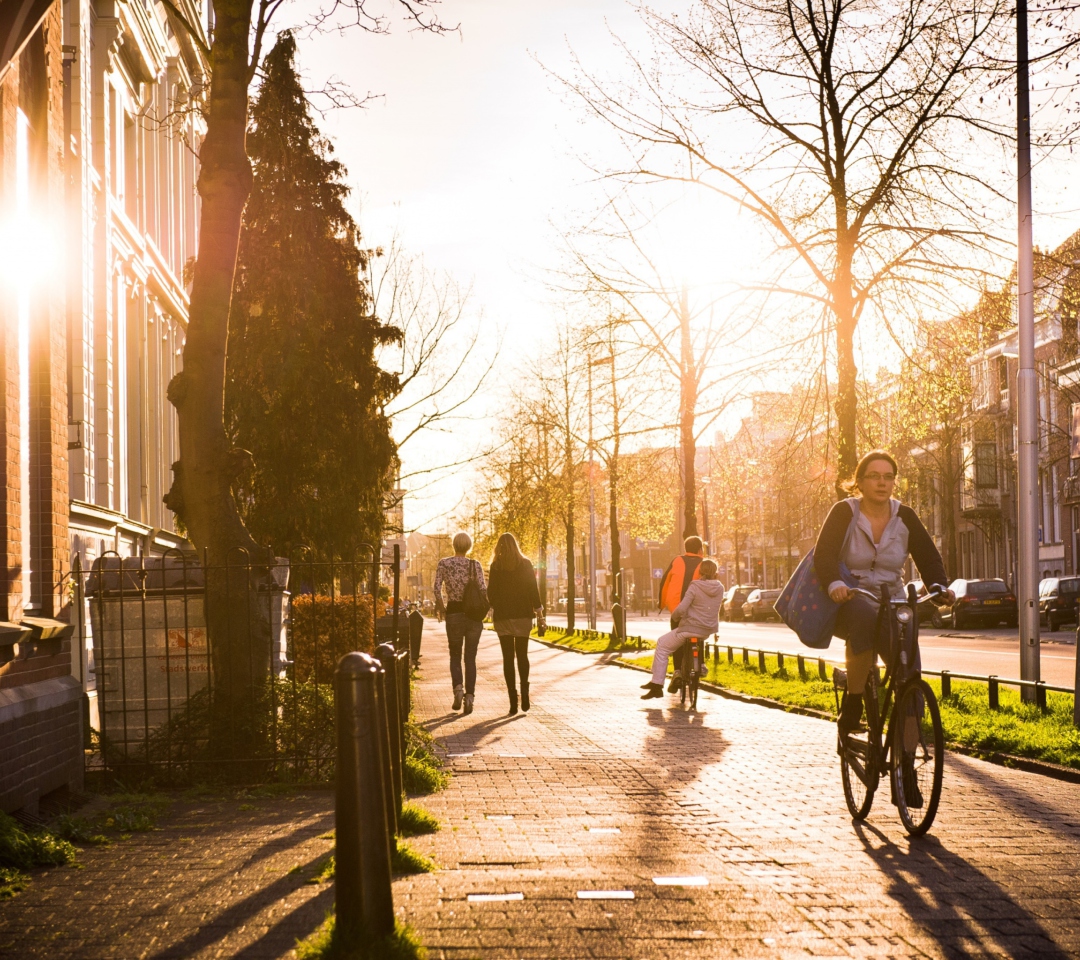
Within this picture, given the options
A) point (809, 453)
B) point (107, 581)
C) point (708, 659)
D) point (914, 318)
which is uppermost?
point (914, 318)

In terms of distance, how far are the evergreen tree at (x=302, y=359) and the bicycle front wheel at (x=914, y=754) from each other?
72.7 feet

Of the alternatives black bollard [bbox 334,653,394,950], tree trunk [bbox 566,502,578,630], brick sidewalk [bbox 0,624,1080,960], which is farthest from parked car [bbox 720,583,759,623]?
black bollard [bbox 334,653,394,950]

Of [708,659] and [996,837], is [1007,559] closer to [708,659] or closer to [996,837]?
[708,659]

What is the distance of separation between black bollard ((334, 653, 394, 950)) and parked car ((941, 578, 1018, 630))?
38.7 m

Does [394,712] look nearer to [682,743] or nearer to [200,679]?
[200,679]

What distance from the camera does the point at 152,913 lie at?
4973 mm

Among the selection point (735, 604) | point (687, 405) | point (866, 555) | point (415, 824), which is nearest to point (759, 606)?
point (735, 604)

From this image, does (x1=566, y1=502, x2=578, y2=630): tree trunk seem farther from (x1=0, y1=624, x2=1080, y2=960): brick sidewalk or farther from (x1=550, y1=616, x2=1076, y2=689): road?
(x1=0, y1=624, x2=1080, y2=960): brick sidewalk

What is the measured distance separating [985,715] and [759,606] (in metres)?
47.0

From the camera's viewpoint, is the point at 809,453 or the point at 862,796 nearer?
the point at 862,796

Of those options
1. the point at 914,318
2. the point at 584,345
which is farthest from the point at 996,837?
the point at 584,345

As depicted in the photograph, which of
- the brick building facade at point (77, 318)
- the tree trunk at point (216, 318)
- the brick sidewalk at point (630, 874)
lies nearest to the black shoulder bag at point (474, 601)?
the brick building facade at point (77, 318)

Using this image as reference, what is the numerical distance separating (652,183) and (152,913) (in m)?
13.8

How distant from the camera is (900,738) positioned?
22.0ft
